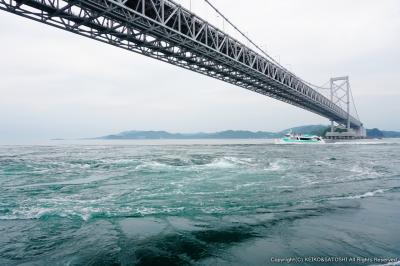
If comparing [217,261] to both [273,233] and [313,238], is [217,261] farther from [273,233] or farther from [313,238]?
[313,238]

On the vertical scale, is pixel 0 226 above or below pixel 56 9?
below

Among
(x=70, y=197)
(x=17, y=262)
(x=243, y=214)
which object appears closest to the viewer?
(x=17, y=262)

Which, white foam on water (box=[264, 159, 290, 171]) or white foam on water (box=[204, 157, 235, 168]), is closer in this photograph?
white foam on water (box=[264, 159, 290, 171])

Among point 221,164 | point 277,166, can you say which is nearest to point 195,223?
point 277,166

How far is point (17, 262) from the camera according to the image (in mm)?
4387

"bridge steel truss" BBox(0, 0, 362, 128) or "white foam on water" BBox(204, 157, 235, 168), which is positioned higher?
"bridge steel truss" BBox(0, 0, 362, 128)

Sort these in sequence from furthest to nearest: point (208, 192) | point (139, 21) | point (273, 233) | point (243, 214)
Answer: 1. point (139, 21)
2. point (208, 192)
3. point (243, 214)
4. point (273, 233)

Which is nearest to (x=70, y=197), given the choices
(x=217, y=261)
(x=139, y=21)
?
(x=217, y=261)

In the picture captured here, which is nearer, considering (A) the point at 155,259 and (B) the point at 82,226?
(A) the point at 155,259

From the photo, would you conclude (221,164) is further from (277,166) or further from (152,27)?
(152,27)

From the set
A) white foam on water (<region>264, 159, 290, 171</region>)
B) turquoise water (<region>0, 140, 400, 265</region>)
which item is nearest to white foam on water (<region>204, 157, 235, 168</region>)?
white foam on water (<region>264, 159, 290, 171</region>)

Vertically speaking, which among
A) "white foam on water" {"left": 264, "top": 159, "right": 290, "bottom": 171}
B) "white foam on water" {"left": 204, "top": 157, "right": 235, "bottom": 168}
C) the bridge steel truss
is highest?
the bridge steel truss

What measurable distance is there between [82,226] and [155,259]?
2.72 metres

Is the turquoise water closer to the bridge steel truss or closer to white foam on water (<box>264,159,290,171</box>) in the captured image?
white foam on water (<box>264,159,290,171</box>)
